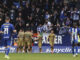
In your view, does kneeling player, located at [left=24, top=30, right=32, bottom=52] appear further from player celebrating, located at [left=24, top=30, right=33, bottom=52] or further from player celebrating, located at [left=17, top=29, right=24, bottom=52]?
player celebrating, located at [left=17, top=29, right=24, bottom=52]

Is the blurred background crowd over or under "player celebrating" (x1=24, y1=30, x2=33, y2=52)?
over

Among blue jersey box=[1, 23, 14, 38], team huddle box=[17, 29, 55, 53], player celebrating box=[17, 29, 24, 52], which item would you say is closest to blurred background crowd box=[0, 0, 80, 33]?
team huddle box=[17, 29, 55, 53]

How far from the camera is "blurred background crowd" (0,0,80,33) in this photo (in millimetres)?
26750

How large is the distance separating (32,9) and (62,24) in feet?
10.0

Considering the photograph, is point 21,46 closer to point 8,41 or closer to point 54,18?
point 54,18

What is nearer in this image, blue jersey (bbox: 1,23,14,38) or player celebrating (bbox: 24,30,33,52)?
blue jersey (bbox: 1,23,14,38)

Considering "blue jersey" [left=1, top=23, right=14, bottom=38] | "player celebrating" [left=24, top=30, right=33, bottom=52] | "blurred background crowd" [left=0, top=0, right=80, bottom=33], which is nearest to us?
"blue jersey" [left=1, top=23, right=14, bottom=38]

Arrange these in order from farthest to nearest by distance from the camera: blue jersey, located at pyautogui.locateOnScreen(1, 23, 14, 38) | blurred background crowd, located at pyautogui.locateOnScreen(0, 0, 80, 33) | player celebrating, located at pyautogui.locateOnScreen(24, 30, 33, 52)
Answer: blurred background crowd, located at pyautogui.locateOnScreen(0, 0, 80, 33)
player celebrating, located at pyautogui.locateOnScreen(24, 30, 33, 52)
blue jersey, located at pyautogui.locateOnScreen(1, 23, 14, 38)

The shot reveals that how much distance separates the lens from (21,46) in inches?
1045

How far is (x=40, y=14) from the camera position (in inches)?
Answer: 1100

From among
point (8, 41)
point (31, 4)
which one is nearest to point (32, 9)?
point (31, 4)

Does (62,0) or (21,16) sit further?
(62,0)

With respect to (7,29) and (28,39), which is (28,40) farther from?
(7,29)

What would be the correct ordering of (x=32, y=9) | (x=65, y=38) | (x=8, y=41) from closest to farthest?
(x=8, y=41) < (x=65, y=38) < (x=32, y=9)
